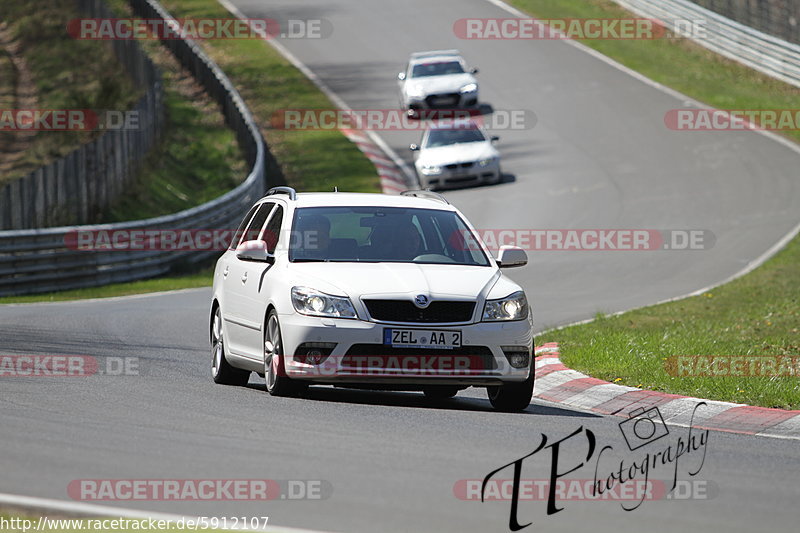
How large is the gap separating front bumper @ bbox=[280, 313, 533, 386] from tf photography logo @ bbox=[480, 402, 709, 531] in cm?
103

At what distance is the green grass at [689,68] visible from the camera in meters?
41.8

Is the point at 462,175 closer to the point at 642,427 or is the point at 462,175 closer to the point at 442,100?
the point at 442,100

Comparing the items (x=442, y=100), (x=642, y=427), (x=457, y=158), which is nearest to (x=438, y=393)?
(x=642, y=427)

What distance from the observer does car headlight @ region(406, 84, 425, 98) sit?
131ft

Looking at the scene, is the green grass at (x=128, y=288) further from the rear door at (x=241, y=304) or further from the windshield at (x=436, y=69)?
the windshield at (x=436, y=69)

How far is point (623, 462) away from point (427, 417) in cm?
204

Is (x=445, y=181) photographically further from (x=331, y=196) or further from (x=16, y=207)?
(x=331, y=196)

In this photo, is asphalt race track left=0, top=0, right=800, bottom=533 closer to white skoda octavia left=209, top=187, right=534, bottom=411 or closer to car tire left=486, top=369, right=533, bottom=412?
car tire left=486, top=369, right=533, bottom=412

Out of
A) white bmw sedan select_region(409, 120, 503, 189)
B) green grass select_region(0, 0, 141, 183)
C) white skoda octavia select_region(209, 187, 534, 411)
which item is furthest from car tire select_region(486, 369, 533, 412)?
green grass select_region(0, 0, 141, 183)

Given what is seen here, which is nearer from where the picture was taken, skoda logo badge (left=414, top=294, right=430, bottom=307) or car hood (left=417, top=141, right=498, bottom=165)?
skoda logo badge (left=414, top=294, right=430, bottom=307)

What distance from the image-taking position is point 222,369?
1223 centimetres

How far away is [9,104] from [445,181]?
1603 centimetres

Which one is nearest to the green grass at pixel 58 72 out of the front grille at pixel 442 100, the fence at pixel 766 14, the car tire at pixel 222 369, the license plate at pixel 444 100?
the front grille at pixel 442 100

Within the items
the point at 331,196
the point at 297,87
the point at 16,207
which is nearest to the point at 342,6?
the point at 297,87
